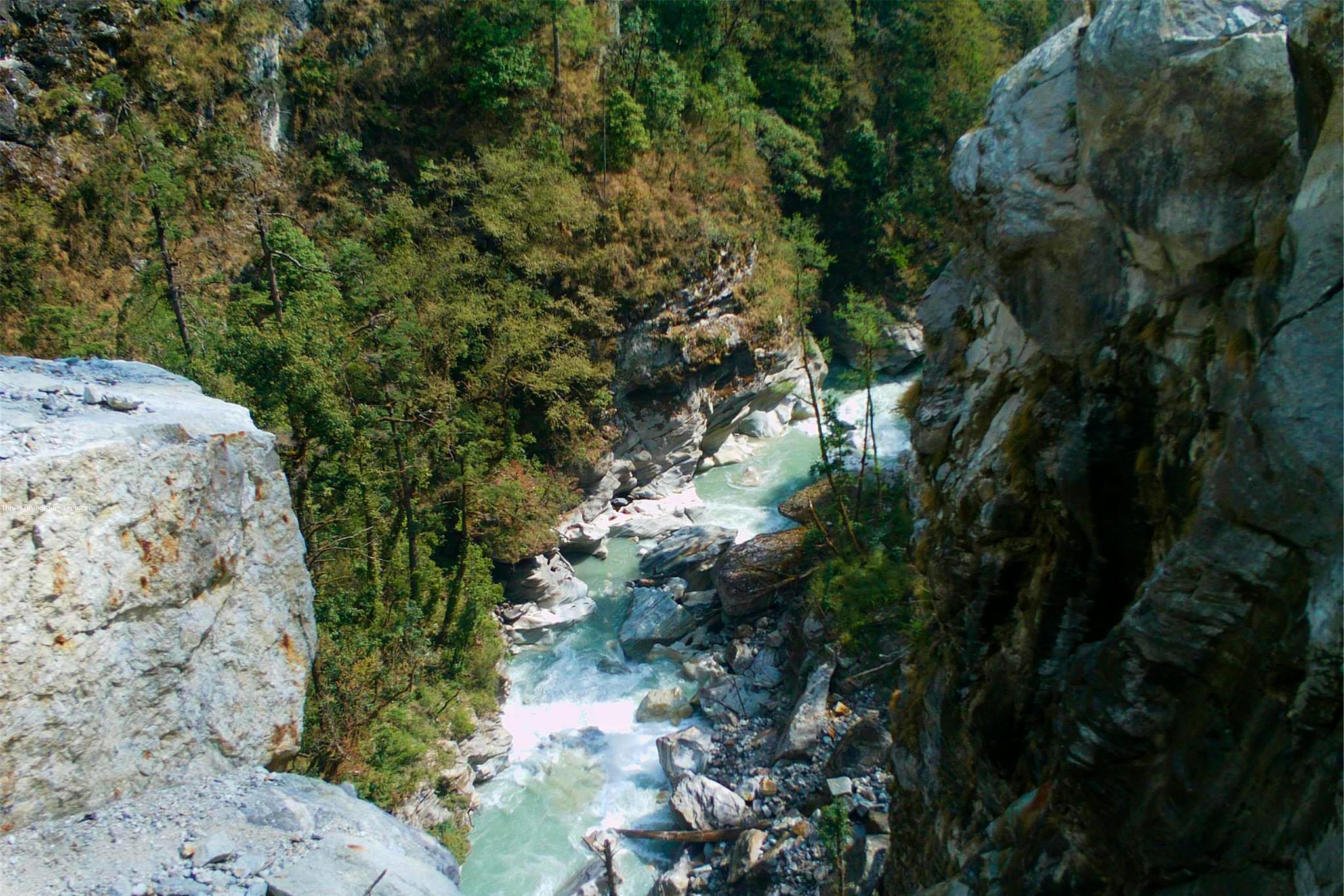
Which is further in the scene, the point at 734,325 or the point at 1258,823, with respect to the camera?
the point at 734,325

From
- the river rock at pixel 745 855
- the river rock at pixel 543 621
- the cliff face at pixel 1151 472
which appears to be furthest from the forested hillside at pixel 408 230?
the cliff face at pixel 1151 472

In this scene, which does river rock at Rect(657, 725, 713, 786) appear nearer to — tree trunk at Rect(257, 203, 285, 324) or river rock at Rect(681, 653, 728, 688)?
river rock at Rect(681, 653, 728, 688)

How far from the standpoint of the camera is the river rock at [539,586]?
16750 millimetres

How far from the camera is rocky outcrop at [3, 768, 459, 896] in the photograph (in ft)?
13.7

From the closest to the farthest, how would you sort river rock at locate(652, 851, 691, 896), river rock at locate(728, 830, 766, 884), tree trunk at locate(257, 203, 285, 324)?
river rock at locate(728, 830, 766, 884)
river rock at locate(652, 851, 691, 896)
tree trunk at locate(257, 203, 285, 324)

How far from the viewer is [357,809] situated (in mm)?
5719

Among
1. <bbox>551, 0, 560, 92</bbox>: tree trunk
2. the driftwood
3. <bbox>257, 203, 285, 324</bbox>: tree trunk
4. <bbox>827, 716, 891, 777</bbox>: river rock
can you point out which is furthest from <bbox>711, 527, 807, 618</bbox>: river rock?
<bbox>551, 0, 560, 92</bbox>: tree trunk

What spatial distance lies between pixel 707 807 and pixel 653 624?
16.0 ft

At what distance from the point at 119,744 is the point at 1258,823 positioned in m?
5.83

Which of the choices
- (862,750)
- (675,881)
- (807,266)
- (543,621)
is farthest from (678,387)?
(675,881)

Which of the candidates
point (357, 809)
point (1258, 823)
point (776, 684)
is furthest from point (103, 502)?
point (776, 684)

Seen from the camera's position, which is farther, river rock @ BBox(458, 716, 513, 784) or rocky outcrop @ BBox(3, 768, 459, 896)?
river rock @ BBox(458, 716, 513, 784)

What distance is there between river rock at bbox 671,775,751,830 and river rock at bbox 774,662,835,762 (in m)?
1.01

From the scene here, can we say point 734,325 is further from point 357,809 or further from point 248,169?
point 357,809
